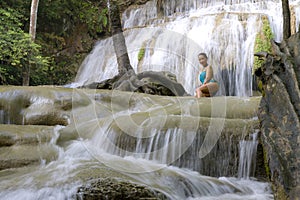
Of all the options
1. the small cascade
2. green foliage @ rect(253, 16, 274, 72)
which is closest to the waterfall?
green foliage @ rect(253, 16, 274, 72)

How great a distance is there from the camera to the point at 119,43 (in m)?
9.16

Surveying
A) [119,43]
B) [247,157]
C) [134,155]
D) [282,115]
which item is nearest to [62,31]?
[119,43]

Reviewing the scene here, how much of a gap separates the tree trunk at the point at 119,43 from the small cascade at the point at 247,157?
195 inches

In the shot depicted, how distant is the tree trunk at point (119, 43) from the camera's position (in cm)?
886

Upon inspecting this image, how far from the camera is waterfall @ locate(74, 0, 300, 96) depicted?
9.21 meters

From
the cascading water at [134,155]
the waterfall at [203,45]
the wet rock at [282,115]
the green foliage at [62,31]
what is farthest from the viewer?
the green foliage at [62,31]

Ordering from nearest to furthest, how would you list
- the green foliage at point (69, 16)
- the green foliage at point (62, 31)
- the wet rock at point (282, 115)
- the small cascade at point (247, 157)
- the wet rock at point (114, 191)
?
the wet rock at point (282, 115)
the wet rock at point (114, 191)
the small cascade at point (247, 157)
the green foliage at point (62, 31)
the green foliage at point (69, 16)

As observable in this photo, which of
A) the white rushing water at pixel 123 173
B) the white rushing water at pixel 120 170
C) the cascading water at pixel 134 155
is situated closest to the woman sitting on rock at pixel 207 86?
the cascading water at pixel 134 155

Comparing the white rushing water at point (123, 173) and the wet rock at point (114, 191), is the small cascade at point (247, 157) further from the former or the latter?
the wet rock at point (114, 191)

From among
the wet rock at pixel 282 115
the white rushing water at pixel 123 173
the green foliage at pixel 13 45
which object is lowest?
the white rushing water at pixel 123 173

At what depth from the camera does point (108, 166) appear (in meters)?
3.64

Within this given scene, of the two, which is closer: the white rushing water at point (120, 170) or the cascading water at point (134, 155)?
the white rushing water at point (120, 170)

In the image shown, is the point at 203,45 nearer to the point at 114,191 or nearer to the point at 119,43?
the point at 119,43

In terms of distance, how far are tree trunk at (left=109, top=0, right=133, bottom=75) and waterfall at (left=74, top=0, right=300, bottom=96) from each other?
146cm
